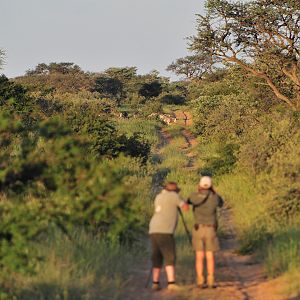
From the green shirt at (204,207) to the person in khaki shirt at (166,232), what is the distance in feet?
1.15

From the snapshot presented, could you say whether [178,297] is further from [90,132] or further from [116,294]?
[90,132]

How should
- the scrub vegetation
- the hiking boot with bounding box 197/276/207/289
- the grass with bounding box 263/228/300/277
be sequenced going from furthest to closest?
the grass with bounding box 263/228/300/277 < the hiking boot with bounding box 197/276/207/289 < the scrub vegetation

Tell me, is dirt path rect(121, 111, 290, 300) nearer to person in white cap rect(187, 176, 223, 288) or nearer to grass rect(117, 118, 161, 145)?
person in white cap rect(187, 176, 223, 288)

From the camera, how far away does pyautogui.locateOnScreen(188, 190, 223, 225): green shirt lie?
958 centimetres

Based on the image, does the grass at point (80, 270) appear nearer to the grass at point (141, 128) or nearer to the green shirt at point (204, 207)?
the green shirt at point (204, 207)

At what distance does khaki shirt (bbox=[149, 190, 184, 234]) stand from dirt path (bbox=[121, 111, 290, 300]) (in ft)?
2.75

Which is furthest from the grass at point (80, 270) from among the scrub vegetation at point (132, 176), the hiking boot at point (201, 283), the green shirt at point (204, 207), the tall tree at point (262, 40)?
the tall tree at point (262, 40)

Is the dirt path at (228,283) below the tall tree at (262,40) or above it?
below

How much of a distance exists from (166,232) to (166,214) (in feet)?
0.80

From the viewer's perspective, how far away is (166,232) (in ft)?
30.2

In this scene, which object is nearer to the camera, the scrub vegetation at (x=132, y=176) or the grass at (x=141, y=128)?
the scrub vegetation at (x=132, y=176)

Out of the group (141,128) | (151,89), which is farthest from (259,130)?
(151,89)

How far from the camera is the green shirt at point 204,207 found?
958 cm

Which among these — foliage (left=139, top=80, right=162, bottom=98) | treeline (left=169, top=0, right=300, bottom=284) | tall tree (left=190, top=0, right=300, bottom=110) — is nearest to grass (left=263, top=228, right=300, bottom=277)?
treeline (left=169, top=0, right=300, bottom=284)
